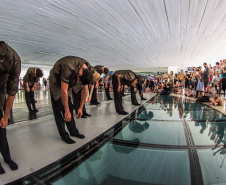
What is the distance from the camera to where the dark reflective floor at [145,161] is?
132cm

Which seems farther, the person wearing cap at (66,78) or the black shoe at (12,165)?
the person wearing cap at (66,78)

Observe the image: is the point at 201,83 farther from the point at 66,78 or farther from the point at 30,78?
the point at 30,78

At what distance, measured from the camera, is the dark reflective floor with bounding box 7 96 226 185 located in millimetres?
1319

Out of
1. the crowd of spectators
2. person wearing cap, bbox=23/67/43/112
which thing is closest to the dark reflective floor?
person wearing cap, bbox=23/67/43/112

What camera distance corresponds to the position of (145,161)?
1597 mm

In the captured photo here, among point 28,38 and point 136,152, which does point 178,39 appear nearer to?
point 136,152

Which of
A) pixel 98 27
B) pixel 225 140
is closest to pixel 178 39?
pixel 98 27

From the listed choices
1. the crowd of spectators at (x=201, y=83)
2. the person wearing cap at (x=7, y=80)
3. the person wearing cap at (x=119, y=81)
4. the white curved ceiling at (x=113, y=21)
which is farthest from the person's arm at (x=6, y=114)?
the crowd of spectators at (x=201, y=83)

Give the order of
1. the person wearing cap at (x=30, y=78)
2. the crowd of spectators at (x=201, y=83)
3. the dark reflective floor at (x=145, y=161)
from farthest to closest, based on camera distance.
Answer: the crowd of spectators at (x=201, y=83) → the person wearing cap at (x=30, y=78) → the dark reflective floor at (x=145, y=161)

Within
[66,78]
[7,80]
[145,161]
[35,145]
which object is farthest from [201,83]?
[7,80]

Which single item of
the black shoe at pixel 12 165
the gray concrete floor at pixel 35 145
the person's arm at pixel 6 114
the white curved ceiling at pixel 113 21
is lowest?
the gray concrete floor at pixel 35 145

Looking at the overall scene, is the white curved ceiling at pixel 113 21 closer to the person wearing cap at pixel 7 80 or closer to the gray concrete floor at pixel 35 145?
the person wearing cap at pixel 7 80

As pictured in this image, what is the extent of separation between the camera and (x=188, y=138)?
2.17m

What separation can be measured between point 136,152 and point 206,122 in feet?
6.95
